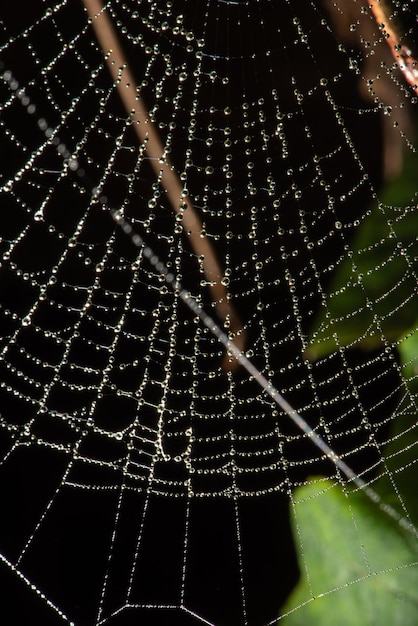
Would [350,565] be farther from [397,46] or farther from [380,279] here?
[397,46]

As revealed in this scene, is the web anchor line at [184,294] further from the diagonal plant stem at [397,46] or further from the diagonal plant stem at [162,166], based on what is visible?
the diagonal plant stem at [397,46]

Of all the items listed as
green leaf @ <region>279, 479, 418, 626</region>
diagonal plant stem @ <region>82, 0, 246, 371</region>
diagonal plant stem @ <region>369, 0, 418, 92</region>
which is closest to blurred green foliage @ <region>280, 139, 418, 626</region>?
green leaf @ <region>279, 479, 418, 626</region>

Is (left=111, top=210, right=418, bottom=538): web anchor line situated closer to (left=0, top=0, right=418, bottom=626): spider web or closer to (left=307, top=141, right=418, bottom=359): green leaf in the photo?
(left=0, top=0, right=418, bottom=626): spider web

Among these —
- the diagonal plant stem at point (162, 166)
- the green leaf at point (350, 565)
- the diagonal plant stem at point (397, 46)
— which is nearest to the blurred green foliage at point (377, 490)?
the green leaf at point (350, 565)

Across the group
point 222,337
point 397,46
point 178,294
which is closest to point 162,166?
point 178,294

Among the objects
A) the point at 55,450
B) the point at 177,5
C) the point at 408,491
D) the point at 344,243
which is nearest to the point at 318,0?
the point at 177,5
